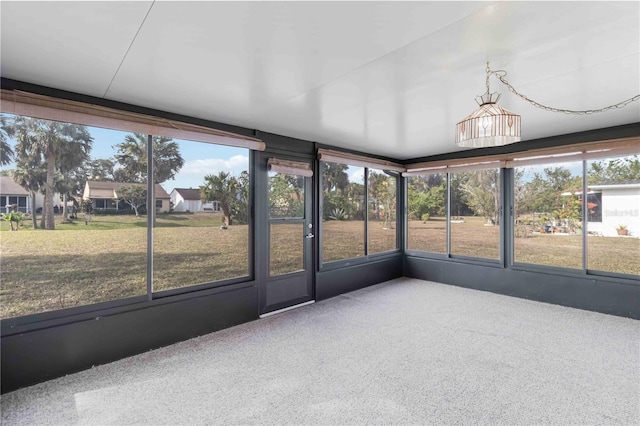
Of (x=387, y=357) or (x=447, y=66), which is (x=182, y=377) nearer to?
(x=387, y=357)

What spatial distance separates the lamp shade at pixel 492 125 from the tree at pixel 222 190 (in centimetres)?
277

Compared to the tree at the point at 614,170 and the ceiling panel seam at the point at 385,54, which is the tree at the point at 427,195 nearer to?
the tree at the point at 614,170

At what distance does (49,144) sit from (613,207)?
20.6 ft

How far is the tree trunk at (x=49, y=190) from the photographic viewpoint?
2.88 metres

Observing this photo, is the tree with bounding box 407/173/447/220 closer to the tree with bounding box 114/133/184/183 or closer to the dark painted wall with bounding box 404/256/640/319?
the dark painted wall with bounding box 404/256/640/319

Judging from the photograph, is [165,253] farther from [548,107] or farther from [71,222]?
[548,107]

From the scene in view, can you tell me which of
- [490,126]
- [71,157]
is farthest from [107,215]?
[490,126]

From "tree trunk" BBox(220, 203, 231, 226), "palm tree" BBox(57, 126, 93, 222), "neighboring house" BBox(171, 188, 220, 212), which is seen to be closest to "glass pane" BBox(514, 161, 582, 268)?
"tree trunk" BBox(220, 203, 231, 226)

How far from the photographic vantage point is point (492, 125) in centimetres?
204

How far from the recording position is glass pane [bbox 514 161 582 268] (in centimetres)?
407

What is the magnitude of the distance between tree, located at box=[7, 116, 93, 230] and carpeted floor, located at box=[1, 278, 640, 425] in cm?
174

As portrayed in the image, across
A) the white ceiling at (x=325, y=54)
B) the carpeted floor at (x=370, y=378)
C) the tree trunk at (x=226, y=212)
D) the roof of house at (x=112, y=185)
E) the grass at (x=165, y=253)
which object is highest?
the white ceiling at (x=325, y=54)

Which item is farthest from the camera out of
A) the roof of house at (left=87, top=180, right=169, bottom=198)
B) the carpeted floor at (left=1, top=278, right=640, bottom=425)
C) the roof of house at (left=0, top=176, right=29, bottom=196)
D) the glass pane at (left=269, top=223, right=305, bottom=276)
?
the glass pane at (left=269, top=223, right=305, bottom=276)

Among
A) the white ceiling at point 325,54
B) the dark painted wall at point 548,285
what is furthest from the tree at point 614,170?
the dark painted wall at point 548,285
